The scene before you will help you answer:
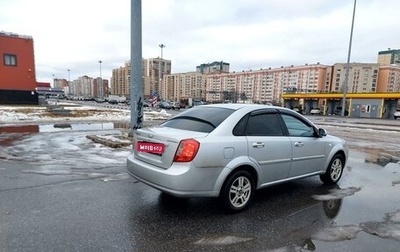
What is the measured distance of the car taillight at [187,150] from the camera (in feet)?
12.8

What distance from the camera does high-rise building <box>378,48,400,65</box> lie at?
3868 inches

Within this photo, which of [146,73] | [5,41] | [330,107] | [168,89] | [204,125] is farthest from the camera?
[168,89]

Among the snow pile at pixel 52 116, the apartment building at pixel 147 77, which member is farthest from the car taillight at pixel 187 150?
the apartment building at pixel 147 77

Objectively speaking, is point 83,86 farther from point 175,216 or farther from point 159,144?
point 175,216

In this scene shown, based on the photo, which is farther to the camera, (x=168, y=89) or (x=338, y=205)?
(x=168, y=89)

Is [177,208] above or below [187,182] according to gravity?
below

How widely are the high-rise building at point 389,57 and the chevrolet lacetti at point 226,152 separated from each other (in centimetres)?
11026

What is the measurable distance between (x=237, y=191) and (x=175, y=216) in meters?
0.97

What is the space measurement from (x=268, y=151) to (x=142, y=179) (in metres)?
2.00

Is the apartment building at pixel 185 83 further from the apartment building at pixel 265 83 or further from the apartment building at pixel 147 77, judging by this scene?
the apartment building at pixel 265 83

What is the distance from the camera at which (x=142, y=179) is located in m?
4.45

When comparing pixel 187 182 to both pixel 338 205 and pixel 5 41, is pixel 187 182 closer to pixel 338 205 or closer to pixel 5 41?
pixel 338 205

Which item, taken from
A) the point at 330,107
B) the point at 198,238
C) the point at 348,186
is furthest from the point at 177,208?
the point at 330,107

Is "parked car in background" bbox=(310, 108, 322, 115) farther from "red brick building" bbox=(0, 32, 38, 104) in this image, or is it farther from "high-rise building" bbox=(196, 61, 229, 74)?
"high-rise building" bbox=(196, 61, 229, 74)
